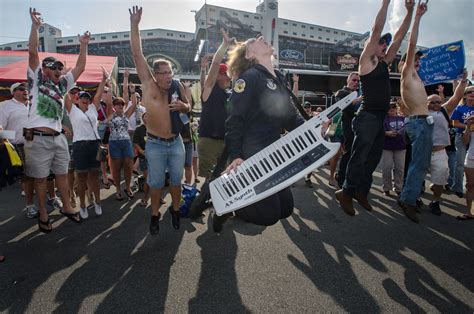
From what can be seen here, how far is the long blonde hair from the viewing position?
277cm

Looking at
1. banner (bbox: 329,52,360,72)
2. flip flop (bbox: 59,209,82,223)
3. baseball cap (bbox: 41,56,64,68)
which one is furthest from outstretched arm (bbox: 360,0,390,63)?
banner (bbox: 329,52,360,72)

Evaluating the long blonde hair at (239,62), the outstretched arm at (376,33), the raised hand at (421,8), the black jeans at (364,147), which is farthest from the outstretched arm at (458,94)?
the long blonde hair at (239,62)

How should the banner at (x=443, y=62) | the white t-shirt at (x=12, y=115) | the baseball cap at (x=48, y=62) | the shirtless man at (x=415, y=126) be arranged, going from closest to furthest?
the baseball cap at (x=48, y=62) < the shirtless man at (x=415, y=126) < the white t-shirt at (x=12, y=115) < the banner at (x=443, y=62)

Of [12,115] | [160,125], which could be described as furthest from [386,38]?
[12,115]

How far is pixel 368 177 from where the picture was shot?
363cm

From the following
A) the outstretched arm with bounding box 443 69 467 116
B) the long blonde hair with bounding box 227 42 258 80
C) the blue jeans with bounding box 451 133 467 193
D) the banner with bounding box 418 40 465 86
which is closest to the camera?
the long blonde hair with bounding box 227 42 258 80

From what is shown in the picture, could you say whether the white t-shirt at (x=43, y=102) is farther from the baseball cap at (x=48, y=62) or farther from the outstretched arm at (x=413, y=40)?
the outstretched arm at (x=413, y=40)

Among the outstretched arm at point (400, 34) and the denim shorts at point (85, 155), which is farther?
the denim shorts at point (85, 155)

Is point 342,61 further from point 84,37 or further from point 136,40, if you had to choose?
point 136,40

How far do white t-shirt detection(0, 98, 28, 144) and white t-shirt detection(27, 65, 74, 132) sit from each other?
5.80ft

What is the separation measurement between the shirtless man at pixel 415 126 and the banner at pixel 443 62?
5.05m

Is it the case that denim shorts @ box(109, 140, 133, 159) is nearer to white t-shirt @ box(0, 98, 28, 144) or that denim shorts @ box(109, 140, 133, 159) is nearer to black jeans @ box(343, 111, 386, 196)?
white t-shirt @ box(0, 98, 28, 144)

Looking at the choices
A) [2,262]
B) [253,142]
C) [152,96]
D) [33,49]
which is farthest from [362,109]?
[2,262]

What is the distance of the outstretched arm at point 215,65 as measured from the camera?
11.5 ft
